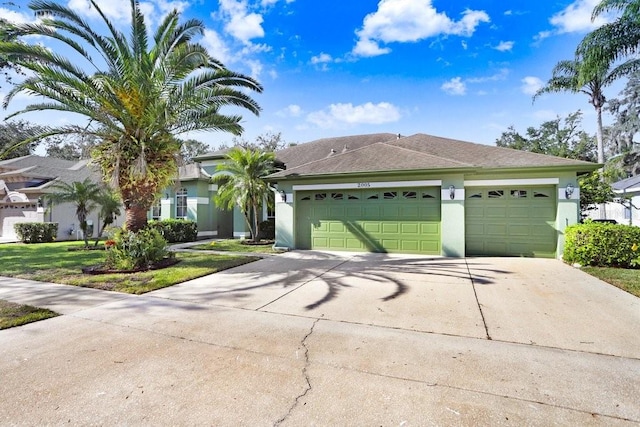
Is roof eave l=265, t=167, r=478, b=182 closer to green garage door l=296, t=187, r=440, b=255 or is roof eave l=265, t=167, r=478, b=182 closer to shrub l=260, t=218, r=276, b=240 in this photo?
green garage door l=296, t=187, r=440, b=255

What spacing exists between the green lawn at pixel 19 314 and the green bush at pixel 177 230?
9.72 meters

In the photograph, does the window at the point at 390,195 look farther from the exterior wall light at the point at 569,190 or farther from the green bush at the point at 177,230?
the green bush at the point at 177,230

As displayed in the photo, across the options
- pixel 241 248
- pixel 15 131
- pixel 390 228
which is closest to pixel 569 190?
Result: pixel 390 228

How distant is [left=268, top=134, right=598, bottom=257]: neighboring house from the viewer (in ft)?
32.1

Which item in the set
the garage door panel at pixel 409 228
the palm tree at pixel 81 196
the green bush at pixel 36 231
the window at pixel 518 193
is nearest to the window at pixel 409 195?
the garage door panel at pixel 409 228

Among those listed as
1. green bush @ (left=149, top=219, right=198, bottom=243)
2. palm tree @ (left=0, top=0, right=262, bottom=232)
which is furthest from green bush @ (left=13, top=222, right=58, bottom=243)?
palm tree @ (left=0, top=0, right=262, bottom=232)

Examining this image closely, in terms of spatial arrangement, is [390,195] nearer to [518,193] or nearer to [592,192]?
[518,193]

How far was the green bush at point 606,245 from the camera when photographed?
7845 mm

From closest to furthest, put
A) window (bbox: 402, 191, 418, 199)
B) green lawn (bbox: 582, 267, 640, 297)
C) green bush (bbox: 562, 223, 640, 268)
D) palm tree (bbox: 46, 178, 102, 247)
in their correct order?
green lawn (bbox: 582, 267, 640, 297) < green bush (bbox: 562, 223, 640, 268) < window (bbox: 402, 191, 418, 199) < palm tree (bbox: 46, 178, 102, 247)

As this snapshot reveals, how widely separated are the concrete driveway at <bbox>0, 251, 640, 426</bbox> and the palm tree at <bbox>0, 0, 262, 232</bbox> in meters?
3.57

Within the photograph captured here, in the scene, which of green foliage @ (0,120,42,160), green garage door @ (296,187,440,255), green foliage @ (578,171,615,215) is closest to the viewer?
green garage door @ (296,187,440,255)

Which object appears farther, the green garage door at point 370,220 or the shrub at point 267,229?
the shrub at point 267,229

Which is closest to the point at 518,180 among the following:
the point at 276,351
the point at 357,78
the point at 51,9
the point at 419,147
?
the point at 419,147

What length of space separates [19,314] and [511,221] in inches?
488
